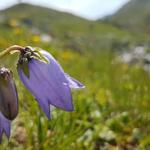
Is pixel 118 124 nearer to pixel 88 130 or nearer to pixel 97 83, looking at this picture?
pixel 88 130

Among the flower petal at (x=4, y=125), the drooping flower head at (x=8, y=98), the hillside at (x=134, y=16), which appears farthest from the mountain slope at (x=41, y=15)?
the drooping flower head at (x=8, y=98)

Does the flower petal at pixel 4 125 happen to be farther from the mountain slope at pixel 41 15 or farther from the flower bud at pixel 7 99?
the mountain slope at pixel 41 15

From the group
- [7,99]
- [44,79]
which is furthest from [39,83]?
[7,99]

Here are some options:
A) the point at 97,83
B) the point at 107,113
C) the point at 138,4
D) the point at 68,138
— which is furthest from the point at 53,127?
the point at 138,4

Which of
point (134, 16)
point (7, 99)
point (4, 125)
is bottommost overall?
point (134, 16)

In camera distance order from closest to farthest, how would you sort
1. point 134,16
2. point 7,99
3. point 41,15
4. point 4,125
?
point 7,99 < point 4,125 < point 41,15 < point 134,16

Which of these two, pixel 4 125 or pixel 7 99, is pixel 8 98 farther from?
pixel 4 125

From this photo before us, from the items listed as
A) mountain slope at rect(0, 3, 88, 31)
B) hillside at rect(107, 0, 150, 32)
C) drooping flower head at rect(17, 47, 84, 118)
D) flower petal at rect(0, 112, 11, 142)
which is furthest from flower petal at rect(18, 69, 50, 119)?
hillside at rect(107, 0, 150, 32)
